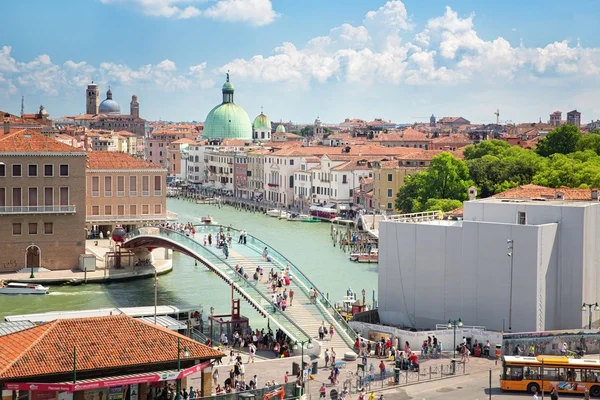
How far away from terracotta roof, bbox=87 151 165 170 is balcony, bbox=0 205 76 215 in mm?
4627

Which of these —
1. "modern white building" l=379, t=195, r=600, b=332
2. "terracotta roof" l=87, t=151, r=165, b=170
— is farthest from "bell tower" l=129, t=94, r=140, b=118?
"modern white building" l=379, t=195, r=600, b=332

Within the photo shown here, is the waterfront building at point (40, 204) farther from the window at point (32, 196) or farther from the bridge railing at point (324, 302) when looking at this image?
the bridge railing at point (324, 302)

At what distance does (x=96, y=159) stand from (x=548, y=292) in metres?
22.0

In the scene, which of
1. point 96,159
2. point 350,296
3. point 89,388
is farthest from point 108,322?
point 96,159

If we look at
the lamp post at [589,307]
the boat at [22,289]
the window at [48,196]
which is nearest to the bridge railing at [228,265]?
the window at [48,196]

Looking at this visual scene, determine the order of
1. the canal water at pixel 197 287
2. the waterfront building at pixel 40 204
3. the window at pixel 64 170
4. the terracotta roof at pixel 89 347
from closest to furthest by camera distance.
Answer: the terracotta roof at pixel 89 347 → the canal water at pixel 197 287 → the waterfront building at pixel 40 204 → the window at pixel 64 170

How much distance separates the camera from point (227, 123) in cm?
10156

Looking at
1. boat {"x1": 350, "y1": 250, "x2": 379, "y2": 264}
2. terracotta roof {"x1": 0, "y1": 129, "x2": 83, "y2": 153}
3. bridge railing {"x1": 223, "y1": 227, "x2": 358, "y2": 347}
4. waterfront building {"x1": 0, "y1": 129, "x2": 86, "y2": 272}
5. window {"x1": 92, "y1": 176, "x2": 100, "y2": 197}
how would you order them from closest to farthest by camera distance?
bridge railing {"x1": 223, "y1": 227, "x2": 358, "y2": 347} < waterfront building {"x1": 0, "y1": 129, "x2": 86, "y2": 272} < terracotta roof {"x1": 0, "y1": 129, "x2": 83, "y2": 153} < window {"x1": 92, "y1": 176, "x2": 100, "y2": 197} < boat {"x1": 350, "y1": 250, "x2": 379, "y2": 264}

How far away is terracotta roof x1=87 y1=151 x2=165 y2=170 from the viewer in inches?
1577

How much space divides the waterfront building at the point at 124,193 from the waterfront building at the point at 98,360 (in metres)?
23.0

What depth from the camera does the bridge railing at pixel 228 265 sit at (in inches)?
893

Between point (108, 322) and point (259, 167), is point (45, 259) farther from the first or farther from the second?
point (259, 167)

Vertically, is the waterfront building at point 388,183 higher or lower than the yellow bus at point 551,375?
higher

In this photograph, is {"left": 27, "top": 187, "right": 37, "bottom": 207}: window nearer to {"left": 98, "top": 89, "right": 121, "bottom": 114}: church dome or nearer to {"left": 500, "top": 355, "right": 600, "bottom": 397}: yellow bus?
{"left": 500, "top": 355, "right": 600, "bottom": 397}: yellow bus
